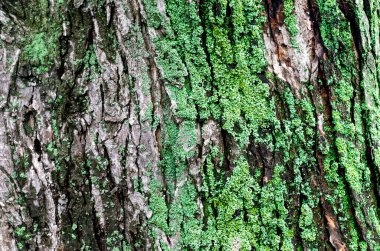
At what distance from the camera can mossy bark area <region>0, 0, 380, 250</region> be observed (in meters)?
1.36

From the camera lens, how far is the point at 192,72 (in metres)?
1.37

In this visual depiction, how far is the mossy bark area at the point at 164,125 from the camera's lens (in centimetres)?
136

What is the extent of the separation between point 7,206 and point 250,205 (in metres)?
0.89

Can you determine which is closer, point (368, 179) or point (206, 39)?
point (206, 39)

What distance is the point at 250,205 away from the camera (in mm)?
1379

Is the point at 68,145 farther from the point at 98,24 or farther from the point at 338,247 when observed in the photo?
the point at 338,247

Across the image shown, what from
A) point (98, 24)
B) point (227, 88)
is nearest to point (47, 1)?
→ point (98, 24)

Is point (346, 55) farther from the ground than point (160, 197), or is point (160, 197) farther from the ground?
point (346, 55)

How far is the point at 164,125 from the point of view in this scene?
4.52 feet

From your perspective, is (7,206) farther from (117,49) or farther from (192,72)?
(192,72)

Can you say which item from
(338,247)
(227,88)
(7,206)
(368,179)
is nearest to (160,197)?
(227,88)

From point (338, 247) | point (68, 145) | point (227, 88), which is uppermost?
point (227, 88)

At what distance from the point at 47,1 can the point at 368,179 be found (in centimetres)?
137

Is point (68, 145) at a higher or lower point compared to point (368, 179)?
higher
